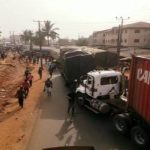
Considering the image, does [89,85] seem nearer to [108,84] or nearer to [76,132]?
[108,84]

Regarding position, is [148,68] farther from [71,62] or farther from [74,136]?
[71,62]

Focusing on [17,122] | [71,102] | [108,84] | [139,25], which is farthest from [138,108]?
[139,25]

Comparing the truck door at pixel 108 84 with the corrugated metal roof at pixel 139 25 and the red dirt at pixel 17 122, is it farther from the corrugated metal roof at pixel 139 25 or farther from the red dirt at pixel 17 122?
the corrugated metal roof at pixel 139 25

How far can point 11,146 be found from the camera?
1248 centimetres

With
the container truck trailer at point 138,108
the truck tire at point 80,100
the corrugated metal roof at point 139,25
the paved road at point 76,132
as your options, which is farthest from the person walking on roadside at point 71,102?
the corrugated metal roof at point 139,25

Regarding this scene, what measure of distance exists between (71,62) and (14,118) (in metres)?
9.36

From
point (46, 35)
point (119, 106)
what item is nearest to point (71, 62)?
point (119, 106)

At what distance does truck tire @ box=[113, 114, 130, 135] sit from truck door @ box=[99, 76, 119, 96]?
3.15 m

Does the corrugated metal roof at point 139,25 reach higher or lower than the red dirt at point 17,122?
higher

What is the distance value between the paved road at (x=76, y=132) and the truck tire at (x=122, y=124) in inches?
14.2

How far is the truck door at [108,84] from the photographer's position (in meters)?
16.3

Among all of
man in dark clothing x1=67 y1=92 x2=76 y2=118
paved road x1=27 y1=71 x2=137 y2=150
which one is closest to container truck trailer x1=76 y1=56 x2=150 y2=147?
paved road x1=27 y1=71 x2=137 y2=150

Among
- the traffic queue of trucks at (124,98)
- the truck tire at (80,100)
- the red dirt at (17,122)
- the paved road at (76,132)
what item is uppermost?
the traffic queue of trucks at (124,98)

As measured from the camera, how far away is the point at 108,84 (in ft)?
53.9
